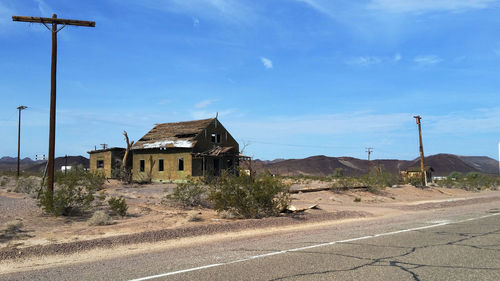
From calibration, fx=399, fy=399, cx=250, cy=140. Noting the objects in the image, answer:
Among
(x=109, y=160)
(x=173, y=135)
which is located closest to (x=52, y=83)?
(x=173, y=135)

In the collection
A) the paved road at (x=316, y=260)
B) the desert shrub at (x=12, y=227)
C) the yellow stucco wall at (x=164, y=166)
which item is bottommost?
the paved road at (x=316, y=260)

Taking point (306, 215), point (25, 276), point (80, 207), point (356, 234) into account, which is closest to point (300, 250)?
point (356, 234)

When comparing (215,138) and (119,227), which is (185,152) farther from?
(119,227)

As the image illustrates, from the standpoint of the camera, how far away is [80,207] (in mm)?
13961

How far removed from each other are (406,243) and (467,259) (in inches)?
70.9

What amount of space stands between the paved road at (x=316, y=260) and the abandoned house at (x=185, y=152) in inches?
974

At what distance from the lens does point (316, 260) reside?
691 cm

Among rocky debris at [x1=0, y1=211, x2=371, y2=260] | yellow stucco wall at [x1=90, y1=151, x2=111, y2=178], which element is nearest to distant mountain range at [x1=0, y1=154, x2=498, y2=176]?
yellow stucco wall at [x1=90, y1=151, x2=111, y2=178]

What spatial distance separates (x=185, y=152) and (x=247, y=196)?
21.2 meters

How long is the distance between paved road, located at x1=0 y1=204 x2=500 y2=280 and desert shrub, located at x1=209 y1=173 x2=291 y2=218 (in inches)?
142

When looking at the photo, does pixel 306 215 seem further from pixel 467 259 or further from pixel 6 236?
pixel 6 236

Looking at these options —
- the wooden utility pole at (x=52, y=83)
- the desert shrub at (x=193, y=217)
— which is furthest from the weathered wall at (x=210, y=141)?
the desert shrub at (x=193, y=217)

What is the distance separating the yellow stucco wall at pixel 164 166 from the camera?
34.2m

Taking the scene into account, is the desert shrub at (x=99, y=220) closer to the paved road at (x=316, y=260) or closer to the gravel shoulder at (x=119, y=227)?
the gravel shoulder at (x=119, y=227)
